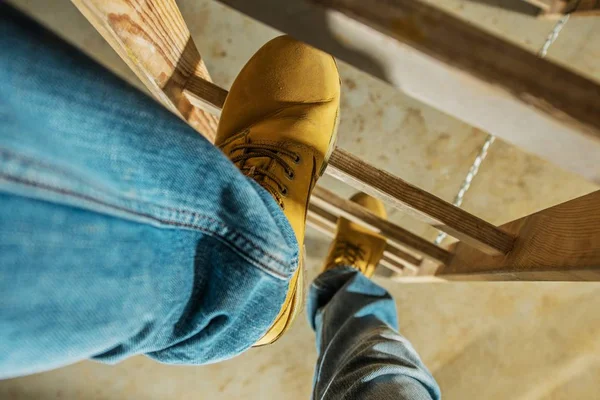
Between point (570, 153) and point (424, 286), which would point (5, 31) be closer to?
point (570, 153)

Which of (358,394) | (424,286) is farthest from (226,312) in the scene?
(424,286)

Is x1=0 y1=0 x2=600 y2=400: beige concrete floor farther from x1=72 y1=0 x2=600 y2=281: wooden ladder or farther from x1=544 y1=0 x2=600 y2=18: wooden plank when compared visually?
x1=72 y1=0 x2=600 y2=281: wooden ladder

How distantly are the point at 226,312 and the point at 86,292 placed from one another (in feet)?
0.41

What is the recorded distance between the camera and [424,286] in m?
1.41

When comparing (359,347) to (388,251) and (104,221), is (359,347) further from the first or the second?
(104,221)

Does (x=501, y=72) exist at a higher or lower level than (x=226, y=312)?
higher

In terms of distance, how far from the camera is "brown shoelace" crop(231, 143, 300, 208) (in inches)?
23.2

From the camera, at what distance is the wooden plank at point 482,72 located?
0.82ft

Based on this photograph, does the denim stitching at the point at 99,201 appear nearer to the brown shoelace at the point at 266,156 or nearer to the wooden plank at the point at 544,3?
the brown shoelace at the point at 266,156

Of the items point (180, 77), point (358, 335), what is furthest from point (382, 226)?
point (180, 77)

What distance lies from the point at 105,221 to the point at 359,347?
1.85 ft

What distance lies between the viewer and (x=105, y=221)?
0.30 m

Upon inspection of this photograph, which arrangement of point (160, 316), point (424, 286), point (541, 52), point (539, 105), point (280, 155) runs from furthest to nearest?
1. point (424, 286)
2. point (541, 52)
3. point (280, 155)
4. point (160, 316)
5. point (539, 105)

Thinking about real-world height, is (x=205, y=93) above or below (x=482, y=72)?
below
